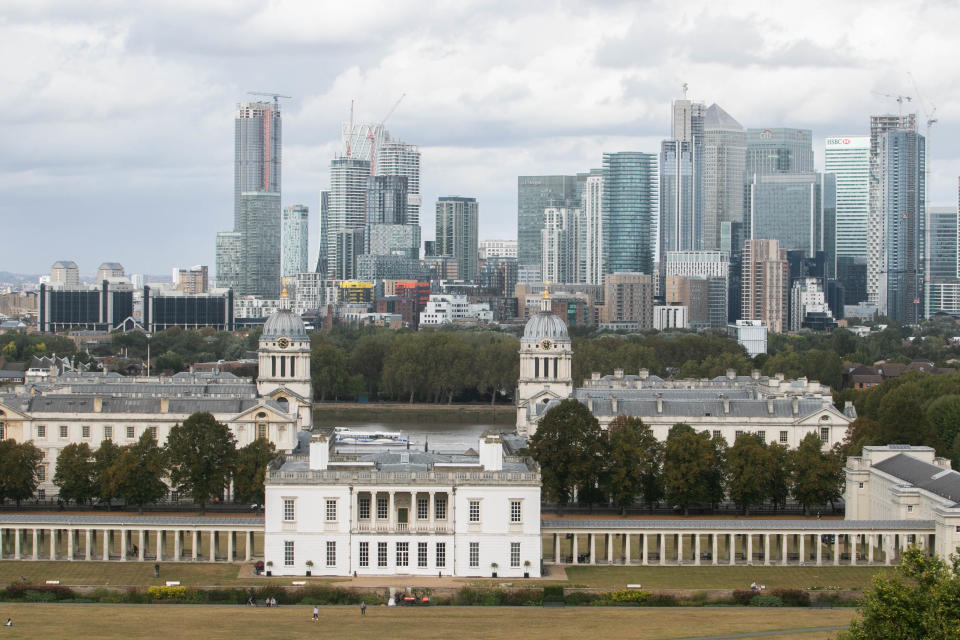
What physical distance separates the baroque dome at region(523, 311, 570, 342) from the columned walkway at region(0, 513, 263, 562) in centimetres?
3896

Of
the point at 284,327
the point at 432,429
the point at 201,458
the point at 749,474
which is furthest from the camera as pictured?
the point at 432,429

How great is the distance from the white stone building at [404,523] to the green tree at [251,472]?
12.6m

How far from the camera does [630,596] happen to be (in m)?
69.0

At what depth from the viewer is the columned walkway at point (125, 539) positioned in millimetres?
78500

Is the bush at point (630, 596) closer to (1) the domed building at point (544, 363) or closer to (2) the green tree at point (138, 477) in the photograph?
(2) the green tree at point (138, 477)

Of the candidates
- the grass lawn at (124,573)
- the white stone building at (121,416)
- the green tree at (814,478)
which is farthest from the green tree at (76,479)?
the green tree at (814,478)

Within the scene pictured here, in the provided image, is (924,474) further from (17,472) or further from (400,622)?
(17,472)

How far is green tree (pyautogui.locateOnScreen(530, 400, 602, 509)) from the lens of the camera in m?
90.1

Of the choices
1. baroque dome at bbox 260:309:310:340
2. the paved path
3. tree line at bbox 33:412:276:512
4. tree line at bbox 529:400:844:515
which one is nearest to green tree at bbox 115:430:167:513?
tree line at bbox 33:412:276:512

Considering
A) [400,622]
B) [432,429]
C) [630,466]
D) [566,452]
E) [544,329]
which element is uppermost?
[544,329]

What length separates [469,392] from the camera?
573 feet

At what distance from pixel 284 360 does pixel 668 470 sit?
34.0 metres

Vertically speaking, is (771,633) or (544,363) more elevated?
(544,363)

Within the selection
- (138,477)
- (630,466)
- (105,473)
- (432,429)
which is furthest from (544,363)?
(105,473)
